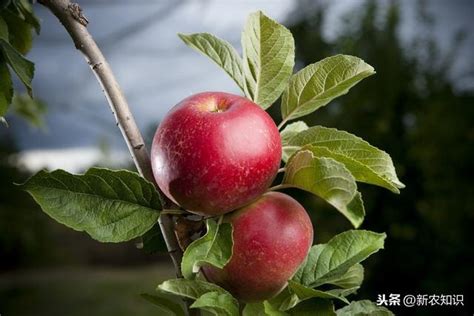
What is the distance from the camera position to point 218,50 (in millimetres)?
370

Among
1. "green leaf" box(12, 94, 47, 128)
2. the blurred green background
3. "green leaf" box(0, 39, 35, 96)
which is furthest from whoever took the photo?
the blurred green background

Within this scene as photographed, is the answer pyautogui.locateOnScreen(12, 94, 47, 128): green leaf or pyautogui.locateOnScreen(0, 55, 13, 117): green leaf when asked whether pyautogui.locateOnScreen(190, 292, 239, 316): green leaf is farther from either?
pyautogui.locateOnScreen(12, 94, 47, 128): green leaf

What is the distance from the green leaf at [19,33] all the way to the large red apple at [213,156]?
8.2 inches

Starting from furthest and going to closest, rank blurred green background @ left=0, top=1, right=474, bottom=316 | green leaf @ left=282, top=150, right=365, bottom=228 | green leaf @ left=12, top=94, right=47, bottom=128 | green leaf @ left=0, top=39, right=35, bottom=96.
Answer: blurred green background @ left=0, top=1, right=474, bottom=316, green leaf @ left=12, top=94, right=47, bottom=128, green leaf @ left=0, top=39, right=35, bottom=96, green leaf @ left=282, top=150, right=365, bottom=228

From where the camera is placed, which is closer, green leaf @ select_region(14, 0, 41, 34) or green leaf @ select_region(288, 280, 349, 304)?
green leaf @ select_region(288, 280, 349, 304)

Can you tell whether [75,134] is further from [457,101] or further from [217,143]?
[217,143]

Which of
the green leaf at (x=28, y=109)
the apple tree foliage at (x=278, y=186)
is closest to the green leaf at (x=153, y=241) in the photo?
the apple tree foliage at (x=278, y=186)

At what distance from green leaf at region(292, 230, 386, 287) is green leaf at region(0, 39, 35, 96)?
0.19m

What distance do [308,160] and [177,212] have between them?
0.23ft

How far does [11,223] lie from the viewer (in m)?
3.48

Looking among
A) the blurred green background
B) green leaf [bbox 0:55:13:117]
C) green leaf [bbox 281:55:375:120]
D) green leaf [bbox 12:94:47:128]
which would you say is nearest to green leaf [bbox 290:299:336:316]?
green leaf [bbox 281:55:375:120]

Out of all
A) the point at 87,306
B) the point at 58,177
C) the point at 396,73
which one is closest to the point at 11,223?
the point at 87,306

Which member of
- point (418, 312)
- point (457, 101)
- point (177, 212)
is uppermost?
point (177, 212)

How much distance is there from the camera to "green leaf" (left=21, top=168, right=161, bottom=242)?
0.33 m
